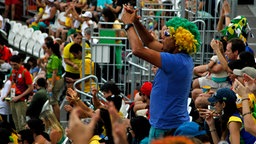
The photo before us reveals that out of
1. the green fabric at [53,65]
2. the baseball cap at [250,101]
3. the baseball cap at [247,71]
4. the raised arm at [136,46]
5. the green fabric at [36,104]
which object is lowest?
the green fabric at [36,104]

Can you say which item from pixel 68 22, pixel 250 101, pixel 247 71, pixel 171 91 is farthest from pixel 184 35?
pixel 68 22

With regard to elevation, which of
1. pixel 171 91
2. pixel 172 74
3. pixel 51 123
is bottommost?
pixel 51 123

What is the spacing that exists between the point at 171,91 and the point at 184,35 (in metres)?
0.54

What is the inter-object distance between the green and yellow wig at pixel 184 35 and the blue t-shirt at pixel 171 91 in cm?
9

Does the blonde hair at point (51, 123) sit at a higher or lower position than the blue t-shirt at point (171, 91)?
lower

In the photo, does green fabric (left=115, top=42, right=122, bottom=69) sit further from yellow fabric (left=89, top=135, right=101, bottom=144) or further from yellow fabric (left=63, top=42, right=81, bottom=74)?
yellow fabric (left=89, top=135, right=101, bottom=144)

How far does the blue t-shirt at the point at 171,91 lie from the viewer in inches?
301

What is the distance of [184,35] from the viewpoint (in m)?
7.81

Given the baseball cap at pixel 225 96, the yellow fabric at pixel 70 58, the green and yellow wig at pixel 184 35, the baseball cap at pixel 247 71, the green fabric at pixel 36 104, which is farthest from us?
the yellow fabric at pixel 70 58

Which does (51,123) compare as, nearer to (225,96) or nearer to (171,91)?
(225,96)

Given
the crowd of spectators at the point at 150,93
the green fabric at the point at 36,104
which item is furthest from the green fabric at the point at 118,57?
the green fabric at the point at 36,104

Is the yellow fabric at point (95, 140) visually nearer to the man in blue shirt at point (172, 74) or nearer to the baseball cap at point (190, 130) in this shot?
the man in blue shirt at point (172, 74)

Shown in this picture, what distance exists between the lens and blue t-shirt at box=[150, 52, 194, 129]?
7633 millimetres

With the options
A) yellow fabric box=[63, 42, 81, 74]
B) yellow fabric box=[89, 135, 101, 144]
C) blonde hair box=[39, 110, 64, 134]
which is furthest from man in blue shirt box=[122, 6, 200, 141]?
yellow fabric box=[63, 42, 81, 74]
